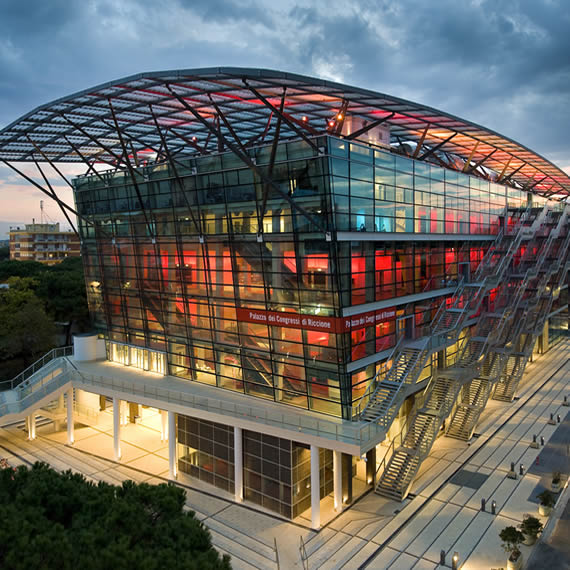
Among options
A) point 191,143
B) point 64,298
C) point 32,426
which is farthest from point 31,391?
point 191,143

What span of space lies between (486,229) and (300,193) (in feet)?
74.9

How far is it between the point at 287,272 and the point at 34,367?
2364 cm

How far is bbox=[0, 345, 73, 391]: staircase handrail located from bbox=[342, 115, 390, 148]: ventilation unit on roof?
2700 cm

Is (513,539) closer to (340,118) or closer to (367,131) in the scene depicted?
(340,118)

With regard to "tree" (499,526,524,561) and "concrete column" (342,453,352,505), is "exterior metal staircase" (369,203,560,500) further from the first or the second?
"tree" (499,526,524,561)

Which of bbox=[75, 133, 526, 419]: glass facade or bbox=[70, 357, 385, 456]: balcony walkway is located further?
bbox=[75, 133, 526, 419]: glass facade

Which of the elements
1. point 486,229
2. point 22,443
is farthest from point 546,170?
point 22,443

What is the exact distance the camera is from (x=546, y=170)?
167 ft

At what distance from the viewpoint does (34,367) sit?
125 feet

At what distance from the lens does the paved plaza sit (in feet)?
66.8

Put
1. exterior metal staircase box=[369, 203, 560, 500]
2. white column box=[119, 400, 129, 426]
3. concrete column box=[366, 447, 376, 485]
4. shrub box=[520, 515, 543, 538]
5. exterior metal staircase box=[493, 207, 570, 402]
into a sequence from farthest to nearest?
exterior metal staircase box=[493, 207, 570, 402] → white column box=[119, 400, 129, 426] → concrete column box=[366, 447, 376, 485] → exterior metal staircase box=[369, 203, 560, 500] → shrub box=[520, 515, 543, 538]

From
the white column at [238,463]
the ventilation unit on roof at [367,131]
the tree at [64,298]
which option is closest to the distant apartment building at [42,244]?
the tree at [64,298]

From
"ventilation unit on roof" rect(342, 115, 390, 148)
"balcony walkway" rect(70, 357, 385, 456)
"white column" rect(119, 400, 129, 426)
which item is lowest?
"white column" rect(119, 400, 129, 426)

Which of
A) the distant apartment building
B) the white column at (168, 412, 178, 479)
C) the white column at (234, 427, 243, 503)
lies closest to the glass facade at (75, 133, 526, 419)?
the white column at (234, 427, 243, 503)
